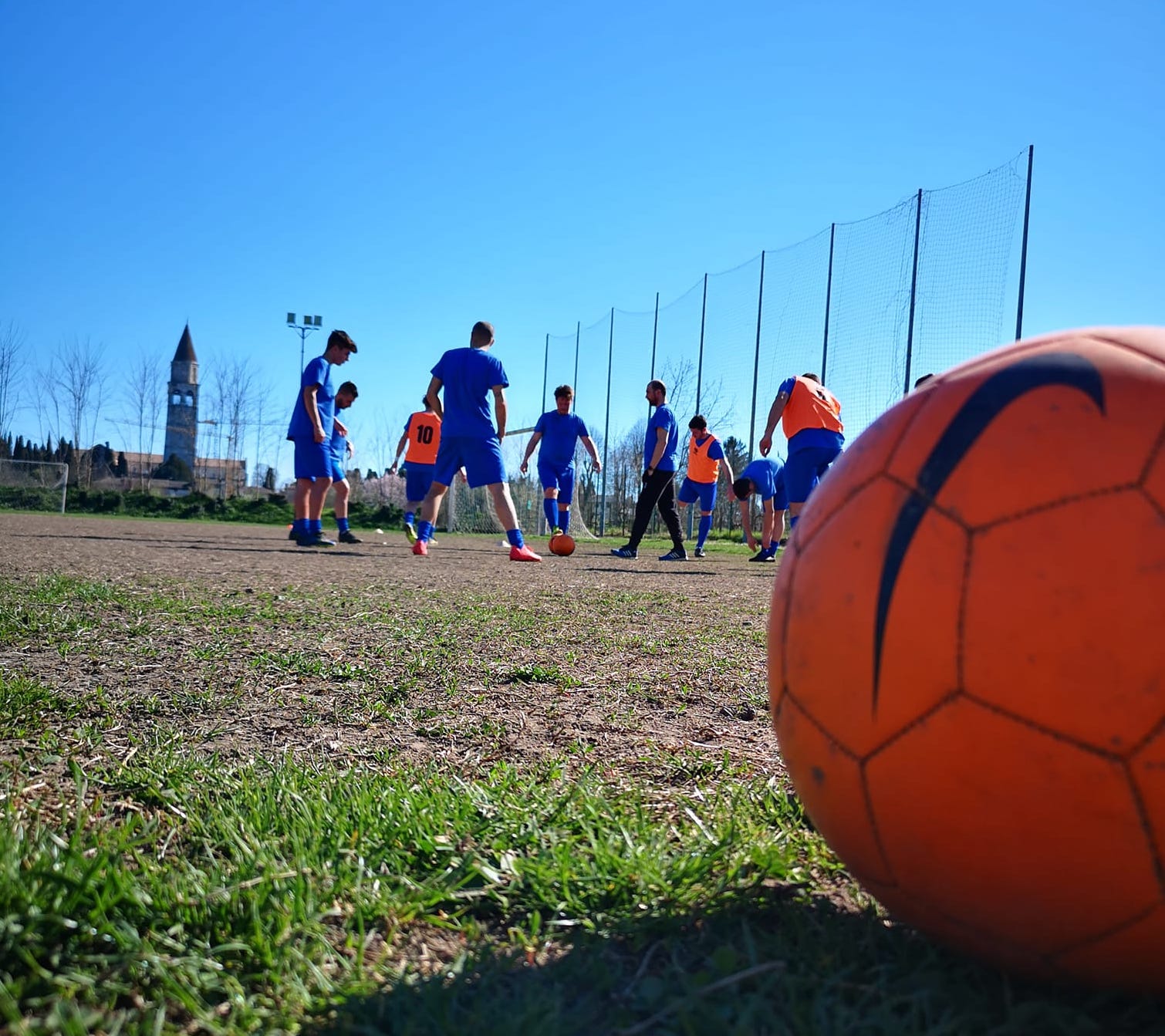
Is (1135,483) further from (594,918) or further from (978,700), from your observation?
(594,918)

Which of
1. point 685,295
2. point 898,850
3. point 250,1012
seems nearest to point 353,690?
point 250,1012

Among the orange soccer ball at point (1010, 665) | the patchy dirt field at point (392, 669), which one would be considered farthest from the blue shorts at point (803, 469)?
the orange soccer ball at point (1010, 665)

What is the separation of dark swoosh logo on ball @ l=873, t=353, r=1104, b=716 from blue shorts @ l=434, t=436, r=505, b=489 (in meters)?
7.98

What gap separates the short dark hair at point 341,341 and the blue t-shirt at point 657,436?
14.5ft

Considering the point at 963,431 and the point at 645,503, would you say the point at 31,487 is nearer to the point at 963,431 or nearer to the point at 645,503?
the point at 645,503

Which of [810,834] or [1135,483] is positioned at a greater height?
[1135,483]

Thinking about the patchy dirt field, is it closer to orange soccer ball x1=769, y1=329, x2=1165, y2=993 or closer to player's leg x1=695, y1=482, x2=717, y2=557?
orange soccer ball x1=769, y1=329, x2=1165, y2=993

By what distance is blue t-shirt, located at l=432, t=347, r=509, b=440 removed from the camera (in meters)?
9.32

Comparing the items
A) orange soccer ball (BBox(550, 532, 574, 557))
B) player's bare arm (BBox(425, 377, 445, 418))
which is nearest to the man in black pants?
orange soccer ball (BBox(550, 532, 574, 557))

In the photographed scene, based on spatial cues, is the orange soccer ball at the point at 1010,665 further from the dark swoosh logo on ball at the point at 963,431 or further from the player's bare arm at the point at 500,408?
the player's bare arm at the point at 500,408

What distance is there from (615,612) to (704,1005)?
4.51 m

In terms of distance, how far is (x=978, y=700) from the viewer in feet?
4.24

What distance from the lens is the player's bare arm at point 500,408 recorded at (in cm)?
931

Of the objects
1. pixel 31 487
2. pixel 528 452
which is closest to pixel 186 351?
pixel 31 487
